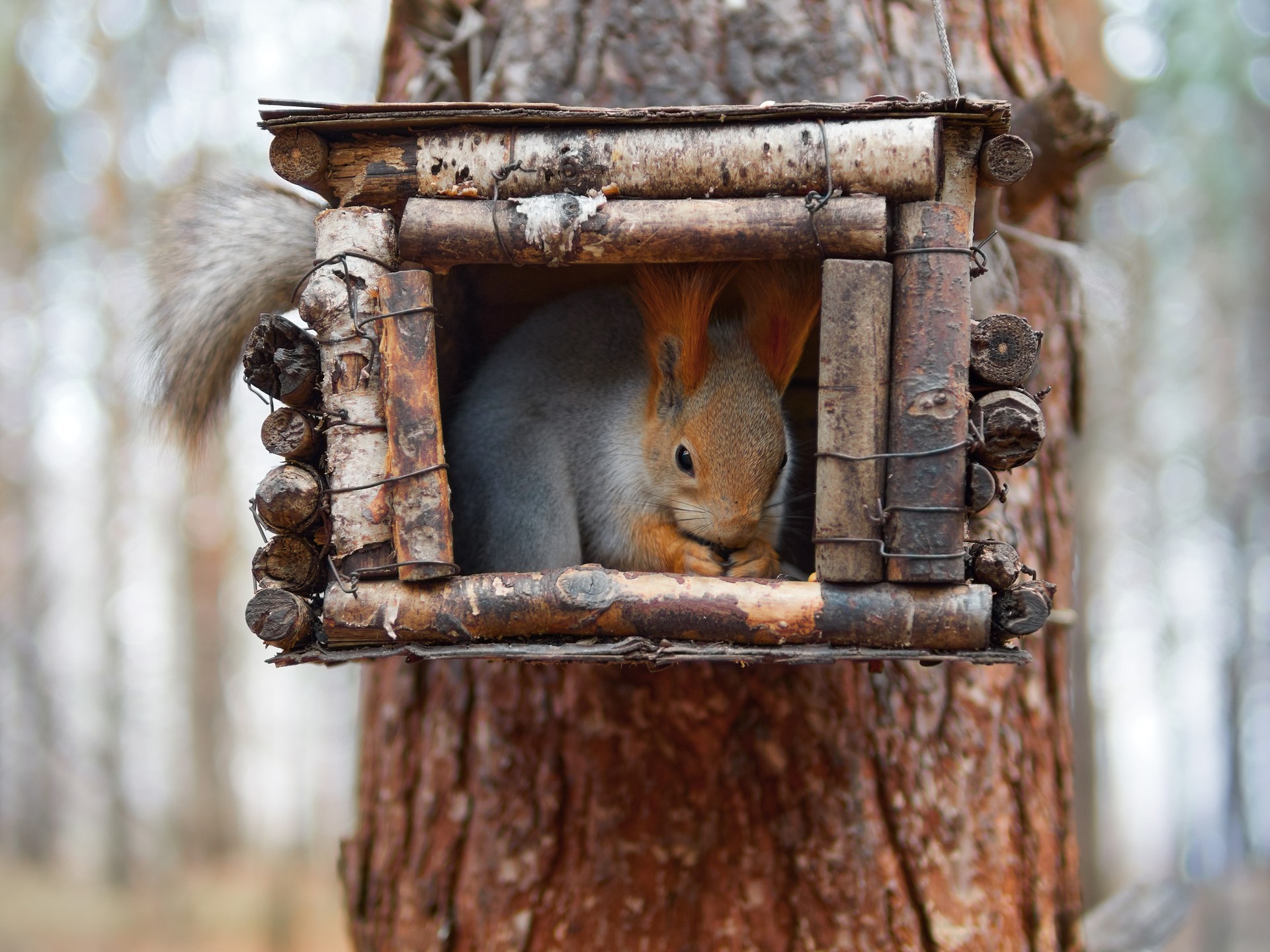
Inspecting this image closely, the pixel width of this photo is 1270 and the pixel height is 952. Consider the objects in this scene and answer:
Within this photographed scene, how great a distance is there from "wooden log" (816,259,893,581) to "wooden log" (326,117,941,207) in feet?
0.46

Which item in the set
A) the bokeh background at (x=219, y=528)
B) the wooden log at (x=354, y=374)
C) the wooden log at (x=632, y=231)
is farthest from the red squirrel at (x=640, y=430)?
the bokeh background at (x=219, y=528)

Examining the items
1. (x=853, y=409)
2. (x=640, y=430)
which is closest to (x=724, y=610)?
(x=853, y=409)

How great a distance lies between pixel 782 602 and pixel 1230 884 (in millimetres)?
9524

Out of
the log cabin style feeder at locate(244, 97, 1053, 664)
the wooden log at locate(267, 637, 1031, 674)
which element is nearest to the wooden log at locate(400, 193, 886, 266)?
the log cabin style feeder at locate(244, 97, 1053, 664)

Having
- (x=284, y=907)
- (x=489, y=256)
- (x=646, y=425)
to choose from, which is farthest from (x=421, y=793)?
(x=284, y=907)

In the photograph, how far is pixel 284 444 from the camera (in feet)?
4.68

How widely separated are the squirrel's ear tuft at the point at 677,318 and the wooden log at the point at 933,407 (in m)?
0.40

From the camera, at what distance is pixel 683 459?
1.74 m

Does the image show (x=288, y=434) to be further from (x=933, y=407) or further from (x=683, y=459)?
(x=933, y=407)

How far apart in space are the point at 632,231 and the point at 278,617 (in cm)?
73

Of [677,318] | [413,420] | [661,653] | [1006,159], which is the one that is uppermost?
[1006,159]

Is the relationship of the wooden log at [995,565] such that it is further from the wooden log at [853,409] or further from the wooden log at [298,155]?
the wooden log at [298,155]

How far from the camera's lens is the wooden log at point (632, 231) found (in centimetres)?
136

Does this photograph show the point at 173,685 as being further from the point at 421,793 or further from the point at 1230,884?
the point at 1230,884
